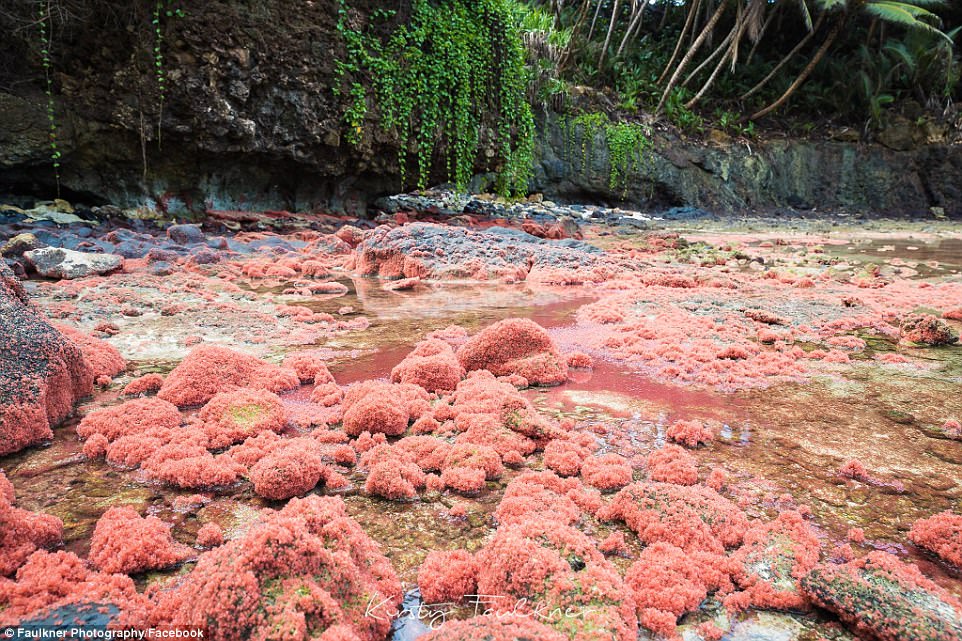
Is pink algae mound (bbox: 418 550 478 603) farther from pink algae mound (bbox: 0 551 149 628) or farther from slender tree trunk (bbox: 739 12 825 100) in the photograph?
slender tree trunk (bbox: 739 12 825 100)

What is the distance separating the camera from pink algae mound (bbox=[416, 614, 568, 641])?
1155mm

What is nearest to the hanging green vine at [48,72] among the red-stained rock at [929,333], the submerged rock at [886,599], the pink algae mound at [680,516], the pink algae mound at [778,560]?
the pink algae mound at [680,516]

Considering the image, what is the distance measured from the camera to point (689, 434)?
2303 mm

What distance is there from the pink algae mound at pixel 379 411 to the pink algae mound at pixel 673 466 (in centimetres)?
108

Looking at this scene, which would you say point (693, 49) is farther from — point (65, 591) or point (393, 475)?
point (65, 591)

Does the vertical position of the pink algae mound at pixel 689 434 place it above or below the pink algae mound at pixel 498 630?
below

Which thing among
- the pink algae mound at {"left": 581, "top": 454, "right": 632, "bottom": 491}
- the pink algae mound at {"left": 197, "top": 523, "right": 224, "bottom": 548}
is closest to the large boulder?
the pink algae mound at {"left": 197, "top": 523, "right": 224, "bottom": 548}

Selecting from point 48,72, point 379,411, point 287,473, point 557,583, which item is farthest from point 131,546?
point 48,72

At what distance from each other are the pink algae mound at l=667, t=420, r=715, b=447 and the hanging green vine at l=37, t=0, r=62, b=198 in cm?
950

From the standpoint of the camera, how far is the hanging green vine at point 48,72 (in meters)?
7.78

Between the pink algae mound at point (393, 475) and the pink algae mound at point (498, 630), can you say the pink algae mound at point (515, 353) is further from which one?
the pink algae mound at point (498, 630)

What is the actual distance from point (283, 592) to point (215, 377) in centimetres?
175

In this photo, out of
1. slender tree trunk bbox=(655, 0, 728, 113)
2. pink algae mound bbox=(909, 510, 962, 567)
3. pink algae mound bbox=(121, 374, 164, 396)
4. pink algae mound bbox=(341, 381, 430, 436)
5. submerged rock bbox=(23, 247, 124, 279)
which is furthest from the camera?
slender tree trunk bbox=(655, 0, 728, 113)

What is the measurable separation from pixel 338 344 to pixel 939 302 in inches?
221
